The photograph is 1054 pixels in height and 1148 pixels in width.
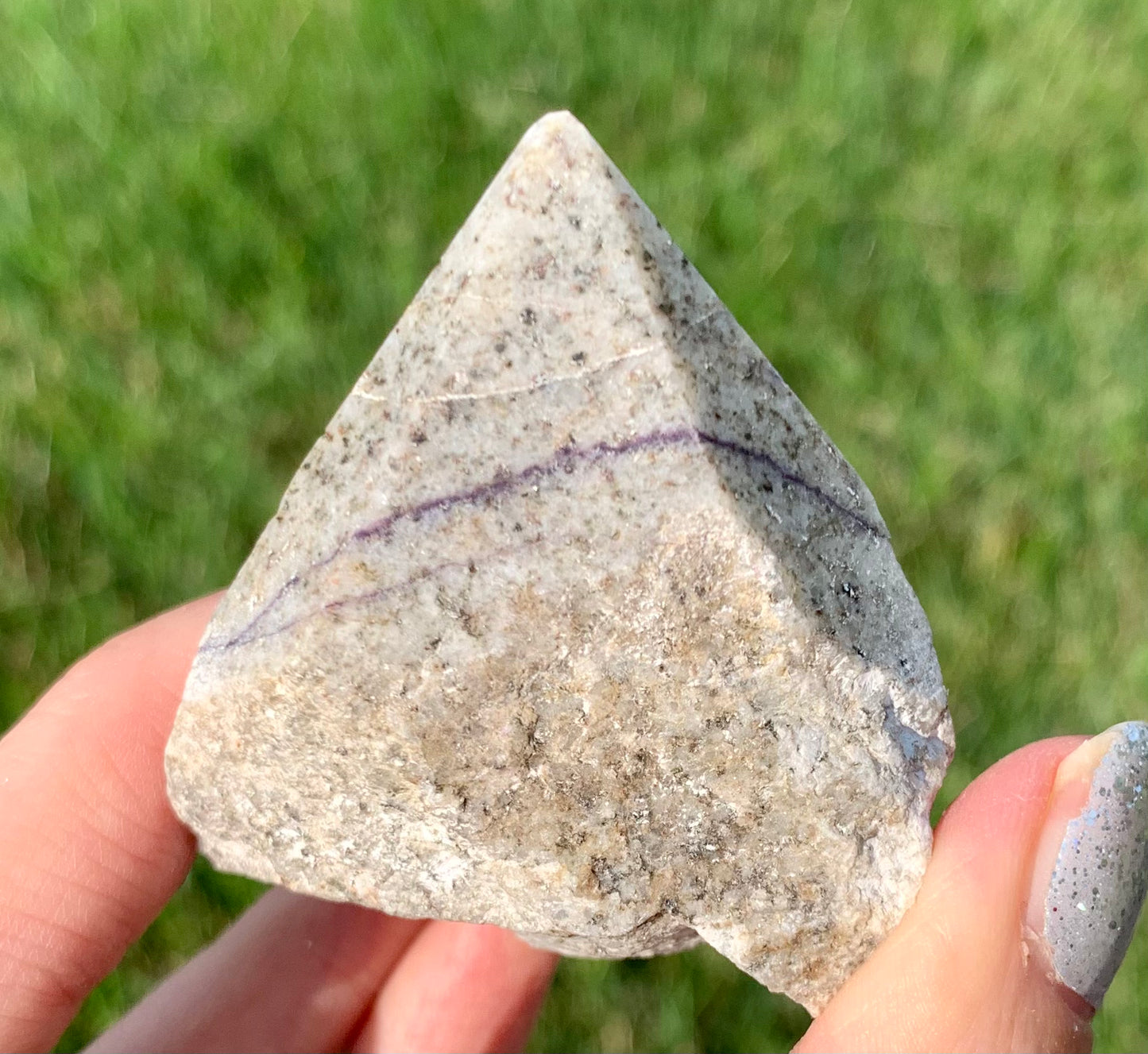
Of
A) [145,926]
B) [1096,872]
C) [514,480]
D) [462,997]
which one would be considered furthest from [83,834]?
[1096,872]

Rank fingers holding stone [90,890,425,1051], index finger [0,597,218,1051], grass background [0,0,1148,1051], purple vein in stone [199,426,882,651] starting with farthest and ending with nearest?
grass background [0,0,1148,1051], fingers holding stone [90,890,425,1051], index finger [0,597,218,1051], purple vein in stone [199,426,882,651]

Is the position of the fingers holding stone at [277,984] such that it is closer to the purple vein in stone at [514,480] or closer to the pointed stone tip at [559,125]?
the purple vein in stone at [514,480]

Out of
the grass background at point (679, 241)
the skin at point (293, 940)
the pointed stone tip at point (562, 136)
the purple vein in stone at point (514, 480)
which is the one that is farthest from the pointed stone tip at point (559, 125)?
the grass background at point (679, 241)

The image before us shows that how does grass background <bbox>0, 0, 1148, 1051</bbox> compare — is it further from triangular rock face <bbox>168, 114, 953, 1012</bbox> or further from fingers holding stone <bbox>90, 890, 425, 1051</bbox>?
triangular rock face <bbox>168, 114, 953, 1012</bbox>

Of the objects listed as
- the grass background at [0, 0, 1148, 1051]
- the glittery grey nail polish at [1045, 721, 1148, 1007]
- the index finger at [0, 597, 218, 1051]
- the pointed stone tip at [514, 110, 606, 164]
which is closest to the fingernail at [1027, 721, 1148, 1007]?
the glittery grey nail polish at [1045, 721, 1148, 1007]

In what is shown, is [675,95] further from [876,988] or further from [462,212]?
[876,988]

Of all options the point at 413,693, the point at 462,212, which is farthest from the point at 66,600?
the point at 413,693
